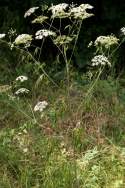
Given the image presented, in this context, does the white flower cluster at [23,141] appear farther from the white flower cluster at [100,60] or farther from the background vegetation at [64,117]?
the white flower cluster at [100,60]

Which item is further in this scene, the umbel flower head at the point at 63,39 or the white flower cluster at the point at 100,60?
the white flower cluster at the point at 100,60

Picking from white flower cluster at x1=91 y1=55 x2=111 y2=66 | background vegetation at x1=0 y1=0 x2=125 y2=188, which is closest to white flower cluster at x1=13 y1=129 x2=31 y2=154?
background vegetation at x1=0 y1=0 x2=125 y2=188

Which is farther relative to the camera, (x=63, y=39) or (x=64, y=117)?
(x=64, y=117)

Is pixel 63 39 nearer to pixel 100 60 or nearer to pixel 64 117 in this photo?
pixel 100 60

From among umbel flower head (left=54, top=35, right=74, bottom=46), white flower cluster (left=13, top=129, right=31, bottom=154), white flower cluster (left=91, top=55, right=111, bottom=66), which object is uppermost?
umbel flower head (left=54, top=35, right=74, bottom=46)

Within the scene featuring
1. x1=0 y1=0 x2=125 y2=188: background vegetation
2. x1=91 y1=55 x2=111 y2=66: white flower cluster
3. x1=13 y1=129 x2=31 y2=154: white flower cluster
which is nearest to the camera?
x1=91 y1=55 x2=111 y2=66: white flower cluster

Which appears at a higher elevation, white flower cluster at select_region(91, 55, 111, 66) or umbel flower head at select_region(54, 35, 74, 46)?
umbel flower head at select_region(54, 35, 74, 46)

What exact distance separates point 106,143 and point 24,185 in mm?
736

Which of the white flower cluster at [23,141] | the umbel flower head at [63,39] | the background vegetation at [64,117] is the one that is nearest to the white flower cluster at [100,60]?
the background vegetation at [64,117]

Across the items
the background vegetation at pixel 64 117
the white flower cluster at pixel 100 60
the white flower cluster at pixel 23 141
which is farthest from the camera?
the white flower cluster at pixel 23 141

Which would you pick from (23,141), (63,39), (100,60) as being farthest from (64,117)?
(63,39)

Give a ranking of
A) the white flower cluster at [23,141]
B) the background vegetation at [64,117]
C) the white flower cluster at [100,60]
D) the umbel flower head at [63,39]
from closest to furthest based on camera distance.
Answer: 1. the umbel flower head at [63,39]
2. the white flower cluster at [100,60]
3. the background vegetation at [64,117]
4. the white flower cluster at [23,141]

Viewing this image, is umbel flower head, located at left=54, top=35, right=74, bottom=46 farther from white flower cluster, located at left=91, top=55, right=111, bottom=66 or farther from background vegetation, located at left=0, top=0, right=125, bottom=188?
white flower cluster, located at left=91, top=55, right=111, bottom=66

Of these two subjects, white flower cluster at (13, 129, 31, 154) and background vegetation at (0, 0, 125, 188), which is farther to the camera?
white flower cluster at (13, 129, 31, 154)
